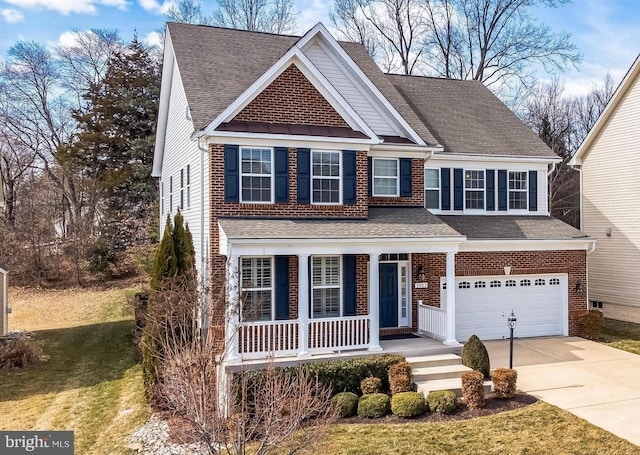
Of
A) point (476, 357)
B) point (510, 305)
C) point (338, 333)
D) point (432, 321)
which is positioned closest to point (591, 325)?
point (510, 305)

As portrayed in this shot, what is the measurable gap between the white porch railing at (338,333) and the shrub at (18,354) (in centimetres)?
908

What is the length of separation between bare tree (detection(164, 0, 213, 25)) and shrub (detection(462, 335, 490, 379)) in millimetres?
32298

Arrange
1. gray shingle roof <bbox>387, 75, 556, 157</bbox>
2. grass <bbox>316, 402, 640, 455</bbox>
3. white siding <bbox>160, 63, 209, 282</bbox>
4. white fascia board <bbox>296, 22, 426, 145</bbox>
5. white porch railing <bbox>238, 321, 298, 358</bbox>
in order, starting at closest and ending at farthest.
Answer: grass <bbox>316, 402, 640, 455</bbox> → white porch railing <bbox>238, 321, 298, 358</bbox> → white siding <bbox>160, 63, 209, 282</bbox> → white fascia board <bbox>296, 22, 426, 145</bbox> → gray shingle roof <bbox>387, 75, 556, 157</bbox>

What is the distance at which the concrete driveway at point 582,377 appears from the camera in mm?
9547

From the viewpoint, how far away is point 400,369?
35.7 feet

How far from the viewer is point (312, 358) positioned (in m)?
11.6

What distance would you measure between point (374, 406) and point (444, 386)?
1.89m

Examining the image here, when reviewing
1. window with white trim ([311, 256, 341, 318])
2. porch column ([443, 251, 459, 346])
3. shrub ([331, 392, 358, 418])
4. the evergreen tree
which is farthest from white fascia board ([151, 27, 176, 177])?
shrub ([331, 392, 358, 418])

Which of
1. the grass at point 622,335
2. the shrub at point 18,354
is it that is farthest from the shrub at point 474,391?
the shrub at point 18,354

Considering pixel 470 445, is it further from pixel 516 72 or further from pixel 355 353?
pixel 516 72

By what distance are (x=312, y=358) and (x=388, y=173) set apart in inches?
264

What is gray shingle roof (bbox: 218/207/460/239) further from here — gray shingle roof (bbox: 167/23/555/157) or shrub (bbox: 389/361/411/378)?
shrub (bbox: 389/361/411/378)

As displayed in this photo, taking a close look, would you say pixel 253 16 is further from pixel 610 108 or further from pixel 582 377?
pixel 582 377

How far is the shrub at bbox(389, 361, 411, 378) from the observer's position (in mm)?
10854
